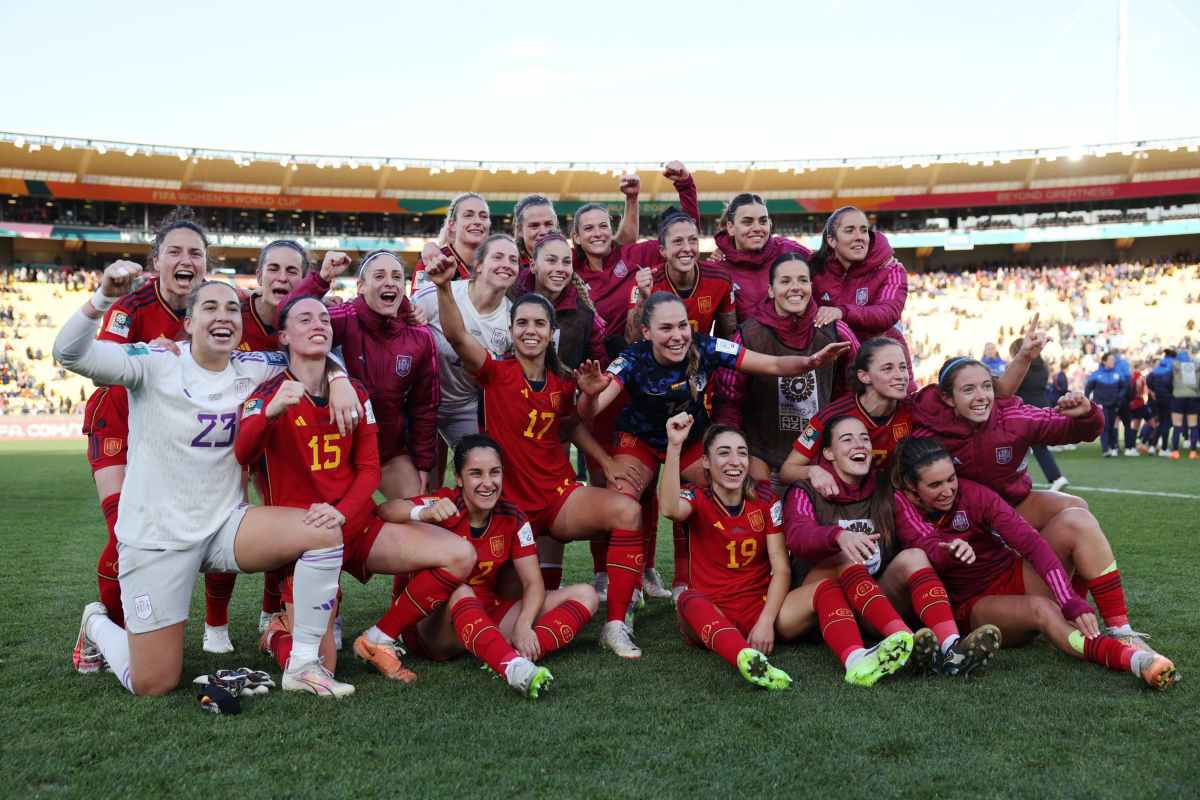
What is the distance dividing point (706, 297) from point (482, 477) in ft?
5.50

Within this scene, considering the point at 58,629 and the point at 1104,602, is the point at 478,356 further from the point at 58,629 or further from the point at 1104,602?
the point at 1104,602

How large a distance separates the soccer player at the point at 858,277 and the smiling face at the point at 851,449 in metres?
0.90

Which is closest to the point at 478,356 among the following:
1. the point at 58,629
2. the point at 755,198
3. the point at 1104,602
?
the point at 755,198

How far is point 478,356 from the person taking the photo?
4418 millimetres

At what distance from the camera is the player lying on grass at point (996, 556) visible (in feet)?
12.3

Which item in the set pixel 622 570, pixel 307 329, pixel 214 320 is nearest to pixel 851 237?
pixel 622 570

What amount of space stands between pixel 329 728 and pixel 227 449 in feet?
3.93

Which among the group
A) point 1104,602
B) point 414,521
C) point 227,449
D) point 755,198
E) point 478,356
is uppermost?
point 755,198

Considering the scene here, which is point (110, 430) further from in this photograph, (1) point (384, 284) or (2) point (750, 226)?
(2) point (750, 226)

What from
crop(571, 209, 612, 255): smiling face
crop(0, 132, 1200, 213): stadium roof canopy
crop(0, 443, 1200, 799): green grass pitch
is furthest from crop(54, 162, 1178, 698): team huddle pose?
crop(0, 132, 1200, 213): stadium roof canopy

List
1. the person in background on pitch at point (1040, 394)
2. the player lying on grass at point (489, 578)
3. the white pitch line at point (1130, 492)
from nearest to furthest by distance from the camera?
the player lying on grass at point (489, 578), the white pitch line at point (1130, 492), the person in background on pitch at point (1040, 394)

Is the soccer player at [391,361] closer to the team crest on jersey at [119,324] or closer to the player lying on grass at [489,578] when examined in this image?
the player lying on grass at [489,578]

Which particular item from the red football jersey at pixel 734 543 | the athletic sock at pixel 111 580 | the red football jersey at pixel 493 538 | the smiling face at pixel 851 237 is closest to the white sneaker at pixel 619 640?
the red football jersey at pixel 734 543

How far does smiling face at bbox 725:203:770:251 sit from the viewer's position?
16.7 ft
